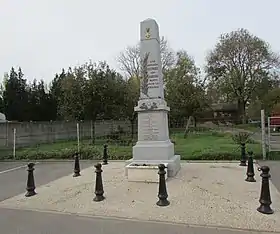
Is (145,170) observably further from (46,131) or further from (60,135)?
(60,135)

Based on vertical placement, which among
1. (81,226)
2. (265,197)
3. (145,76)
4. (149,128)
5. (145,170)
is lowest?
(81,226)

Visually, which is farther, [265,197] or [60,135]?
[60,135]

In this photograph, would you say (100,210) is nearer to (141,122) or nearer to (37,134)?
(141,122)

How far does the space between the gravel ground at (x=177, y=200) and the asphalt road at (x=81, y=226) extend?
0.81ft

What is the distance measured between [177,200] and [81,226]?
7.10ft

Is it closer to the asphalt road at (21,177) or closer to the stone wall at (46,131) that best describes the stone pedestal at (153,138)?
the asphalt road at (21,177)

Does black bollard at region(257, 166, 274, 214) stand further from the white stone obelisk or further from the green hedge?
the green hedge

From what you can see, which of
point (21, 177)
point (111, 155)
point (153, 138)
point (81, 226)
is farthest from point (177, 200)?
point (111, 155)

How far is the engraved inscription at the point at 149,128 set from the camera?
8909 mm

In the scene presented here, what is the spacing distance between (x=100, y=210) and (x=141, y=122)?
383cm

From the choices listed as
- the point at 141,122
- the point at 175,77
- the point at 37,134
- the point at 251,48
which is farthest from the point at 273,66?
the point at 141,122

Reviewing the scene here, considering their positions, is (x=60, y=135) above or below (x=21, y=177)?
above

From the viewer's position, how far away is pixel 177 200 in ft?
20.5

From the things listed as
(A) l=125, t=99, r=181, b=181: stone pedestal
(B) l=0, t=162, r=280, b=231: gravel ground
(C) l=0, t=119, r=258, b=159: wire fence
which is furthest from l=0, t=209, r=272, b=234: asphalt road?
(C) l=0, t=119, r=258, b=159: wire fence
